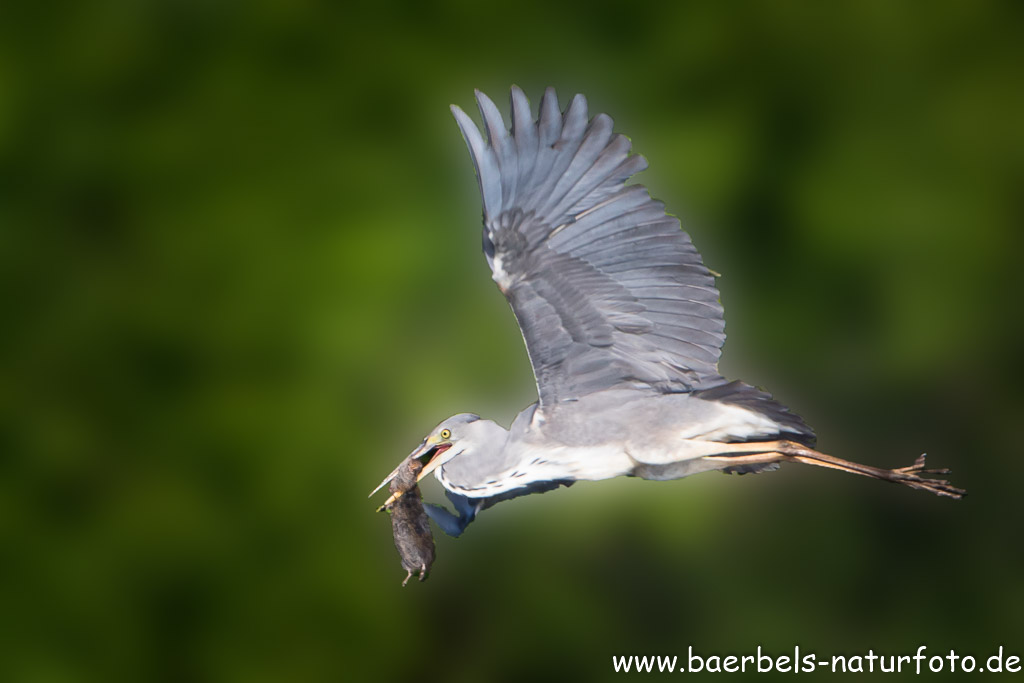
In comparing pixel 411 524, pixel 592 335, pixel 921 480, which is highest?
pixel 592 335

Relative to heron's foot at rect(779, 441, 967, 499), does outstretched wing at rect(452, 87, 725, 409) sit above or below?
above

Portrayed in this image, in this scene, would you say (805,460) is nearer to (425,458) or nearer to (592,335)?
(592,335)

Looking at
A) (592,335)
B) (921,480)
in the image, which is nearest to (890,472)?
(921,480)

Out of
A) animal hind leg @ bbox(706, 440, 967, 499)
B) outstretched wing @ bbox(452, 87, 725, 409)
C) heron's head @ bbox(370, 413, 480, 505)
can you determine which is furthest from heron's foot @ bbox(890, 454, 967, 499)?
heron's head @ bbox(370, 413, 480, 505)

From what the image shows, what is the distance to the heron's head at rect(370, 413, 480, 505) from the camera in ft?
5.75

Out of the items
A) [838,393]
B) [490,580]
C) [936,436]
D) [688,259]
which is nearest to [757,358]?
[838,393]

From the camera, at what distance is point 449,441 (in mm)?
1777

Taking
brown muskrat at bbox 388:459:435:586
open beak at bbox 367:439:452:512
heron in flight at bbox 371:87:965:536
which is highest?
heron in flight at bbox 371:87:965:536

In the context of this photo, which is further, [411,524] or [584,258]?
[411,524]

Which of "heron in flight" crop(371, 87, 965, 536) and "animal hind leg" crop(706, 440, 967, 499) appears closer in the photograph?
"heron in flight" crop(371, 87, 965, 536)

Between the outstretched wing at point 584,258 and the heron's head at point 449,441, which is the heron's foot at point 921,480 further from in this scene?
the heron's head at point 449,441

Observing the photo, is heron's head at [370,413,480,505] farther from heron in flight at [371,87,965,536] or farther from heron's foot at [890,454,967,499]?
heron's foot at [890,454,967,499]

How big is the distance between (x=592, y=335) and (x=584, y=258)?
12 cm

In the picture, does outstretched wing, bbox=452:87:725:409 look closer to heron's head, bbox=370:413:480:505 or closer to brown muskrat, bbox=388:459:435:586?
heron's head, bbox=370:413:480:505
